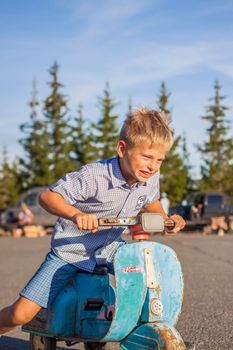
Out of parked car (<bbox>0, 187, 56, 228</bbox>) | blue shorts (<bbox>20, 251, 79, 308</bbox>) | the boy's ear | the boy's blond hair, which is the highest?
the boy's blond hair

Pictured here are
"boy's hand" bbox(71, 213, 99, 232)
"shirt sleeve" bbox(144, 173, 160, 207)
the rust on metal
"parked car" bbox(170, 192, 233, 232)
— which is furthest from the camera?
"parked car" bbox(170, 192, 233, 232)

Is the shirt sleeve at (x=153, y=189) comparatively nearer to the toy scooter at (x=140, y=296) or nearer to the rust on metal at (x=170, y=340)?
the toy scooter at (x=140, y=296)

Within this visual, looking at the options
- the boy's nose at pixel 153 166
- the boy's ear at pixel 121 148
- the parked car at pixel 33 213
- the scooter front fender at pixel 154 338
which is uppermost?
the boy's ear at pixel 121 148

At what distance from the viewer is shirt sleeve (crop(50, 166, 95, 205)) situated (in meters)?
4.09

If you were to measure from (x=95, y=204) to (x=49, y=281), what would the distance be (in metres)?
0.53

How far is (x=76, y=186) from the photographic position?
411 centimetres

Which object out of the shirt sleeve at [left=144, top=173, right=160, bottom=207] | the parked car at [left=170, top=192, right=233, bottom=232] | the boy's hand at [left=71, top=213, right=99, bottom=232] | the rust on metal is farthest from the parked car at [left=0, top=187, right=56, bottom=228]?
the rust on metal

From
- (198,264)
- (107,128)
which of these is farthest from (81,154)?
(198,264)

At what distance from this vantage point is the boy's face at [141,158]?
395 cm

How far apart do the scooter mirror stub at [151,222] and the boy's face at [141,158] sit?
0.40 m

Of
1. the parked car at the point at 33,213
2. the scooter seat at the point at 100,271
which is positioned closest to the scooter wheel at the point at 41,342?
the scooter seat at the point at 100,271

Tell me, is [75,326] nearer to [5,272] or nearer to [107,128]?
[5,272]

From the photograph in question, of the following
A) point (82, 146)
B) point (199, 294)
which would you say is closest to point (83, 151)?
point (82, 146)

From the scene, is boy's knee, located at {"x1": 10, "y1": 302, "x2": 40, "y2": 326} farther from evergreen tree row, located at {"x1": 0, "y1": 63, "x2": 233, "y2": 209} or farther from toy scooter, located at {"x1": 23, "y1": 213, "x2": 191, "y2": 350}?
evergreen tree row, located at {"x1": 0, "y1": 63, "x2": 233, "y2": 209}
